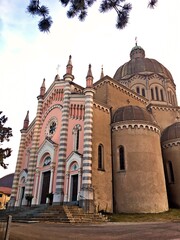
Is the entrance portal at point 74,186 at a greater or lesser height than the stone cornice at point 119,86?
lesser

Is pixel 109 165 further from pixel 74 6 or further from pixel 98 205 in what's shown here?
pixel 74 6

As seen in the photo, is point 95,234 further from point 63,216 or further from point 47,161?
point 47,161

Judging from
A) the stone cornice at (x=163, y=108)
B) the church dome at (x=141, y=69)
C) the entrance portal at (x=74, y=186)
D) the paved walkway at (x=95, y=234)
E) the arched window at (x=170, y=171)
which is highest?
the church dome at (x=141, y=69)

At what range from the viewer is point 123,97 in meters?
28.8

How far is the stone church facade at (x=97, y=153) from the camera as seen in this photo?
64.5ft

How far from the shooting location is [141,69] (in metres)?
37.2

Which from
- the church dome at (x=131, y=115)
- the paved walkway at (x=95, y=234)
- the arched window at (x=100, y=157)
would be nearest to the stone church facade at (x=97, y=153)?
Result: the arched window at (x=100, y=157)

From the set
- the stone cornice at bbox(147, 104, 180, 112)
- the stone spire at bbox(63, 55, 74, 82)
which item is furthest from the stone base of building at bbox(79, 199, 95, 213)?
the stone cornice at bbox(147, 104, 180, 112)

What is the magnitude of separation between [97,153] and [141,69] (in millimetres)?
21801

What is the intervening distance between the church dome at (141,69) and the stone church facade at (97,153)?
912cm

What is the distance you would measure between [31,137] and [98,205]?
14.4m

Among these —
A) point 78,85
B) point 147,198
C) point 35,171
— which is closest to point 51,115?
point 78,85

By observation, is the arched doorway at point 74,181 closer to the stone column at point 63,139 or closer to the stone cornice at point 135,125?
the stone column at point 63,139

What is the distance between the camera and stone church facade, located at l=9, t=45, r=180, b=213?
64.5 feet
